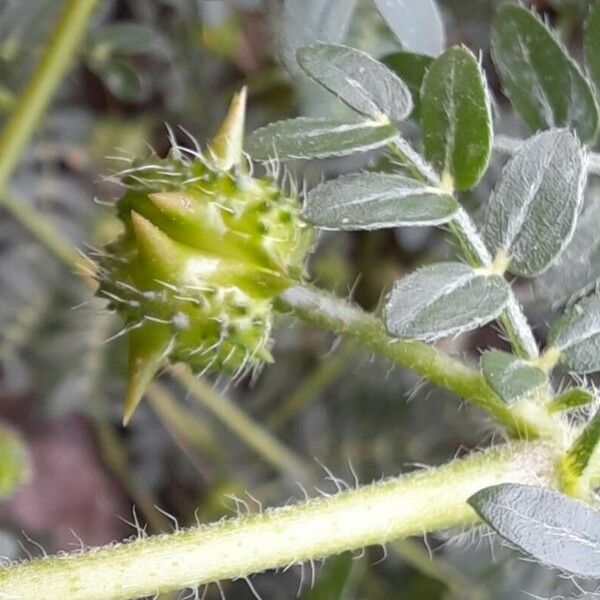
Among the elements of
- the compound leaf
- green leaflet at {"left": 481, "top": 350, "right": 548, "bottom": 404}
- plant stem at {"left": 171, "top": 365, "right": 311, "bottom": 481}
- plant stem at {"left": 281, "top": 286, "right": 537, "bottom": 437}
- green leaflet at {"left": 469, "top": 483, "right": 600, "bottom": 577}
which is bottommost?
plant stem at {"left": 171, "top": 365, "right": 311, "bottom": 481}

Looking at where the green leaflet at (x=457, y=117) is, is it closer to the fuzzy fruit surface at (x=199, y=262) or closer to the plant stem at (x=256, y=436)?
the fuzzy fruit surface at (x=199, y=262)

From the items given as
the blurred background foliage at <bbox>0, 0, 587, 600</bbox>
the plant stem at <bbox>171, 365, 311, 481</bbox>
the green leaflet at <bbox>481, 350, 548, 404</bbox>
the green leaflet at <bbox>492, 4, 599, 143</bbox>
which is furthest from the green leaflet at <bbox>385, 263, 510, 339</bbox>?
the plant stem at <bbox>171, 365, 311, 481</bbox>

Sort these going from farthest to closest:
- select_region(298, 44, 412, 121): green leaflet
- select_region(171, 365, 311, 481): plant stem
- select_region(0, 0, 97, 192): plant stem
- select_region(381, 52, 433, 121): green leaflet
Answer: select_region(171, 365, 311, 481): plant stem, select_region(0, 0, 97, 192): plant stem, select_region(381, 52, 433, 121): green leaflet, select_region(298, 44, 412, 121): green leaflet

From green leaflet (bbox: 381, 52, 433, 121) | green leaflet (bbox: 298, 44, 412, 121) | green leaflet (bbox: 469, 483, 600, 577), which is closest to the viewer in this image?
green leaflet (bbox: 469, 483, 600, 577)

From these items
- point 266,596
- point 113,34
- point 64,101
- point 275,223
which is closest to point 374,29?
point 113,34

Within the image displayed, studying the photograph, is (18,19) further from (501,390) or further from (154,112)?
(501,390)

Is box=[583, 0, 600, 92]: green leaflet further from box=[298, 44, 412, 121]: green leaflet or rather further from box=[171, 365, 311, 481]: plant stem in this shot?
box=[171, 365, 311, 481]: plant stem

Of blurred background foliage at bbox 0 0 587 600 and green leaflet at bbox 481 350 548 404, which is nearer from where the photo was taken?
green leaflet at bbox 481 350 548 404
